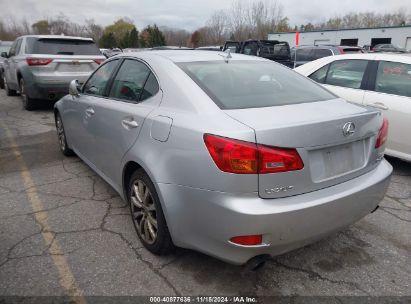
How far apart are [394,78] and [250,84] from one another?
2857mm

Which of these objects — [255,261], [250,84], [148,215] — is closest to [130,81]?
[250,84]

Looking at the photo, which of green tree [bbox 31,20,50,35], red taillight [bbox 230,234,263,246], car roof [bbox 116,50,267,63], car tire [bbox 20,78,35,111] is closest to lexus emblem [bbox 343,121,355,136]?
red taillight [bbox 230,234,263,246]

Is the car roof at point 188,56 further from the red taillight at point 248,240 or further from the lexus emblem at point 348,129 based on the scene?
the red taillight at point 248,240

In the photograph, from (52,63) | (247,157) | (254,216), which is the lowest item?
(254,216)

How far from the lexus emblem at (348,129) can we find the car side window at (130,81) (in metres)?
1.62

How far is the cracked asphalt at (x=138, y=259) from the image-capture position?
2.47 m

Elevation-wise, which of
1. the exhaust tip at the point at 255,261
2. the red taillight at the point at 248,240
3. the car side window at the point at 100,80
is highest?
the car side window at the point at 100,80

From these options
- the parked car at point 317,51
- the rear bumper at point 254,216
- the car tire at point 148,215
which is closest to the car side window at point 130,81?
the car tire at point 148,215

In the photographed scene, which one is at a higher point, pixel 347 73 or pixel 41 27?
pixel 41 27

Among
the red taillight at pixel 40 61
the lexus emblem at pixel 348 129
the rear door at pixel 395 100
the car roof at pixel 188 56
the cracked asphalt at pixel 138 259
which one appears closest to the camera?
the lexus emblem at pixel 348 129

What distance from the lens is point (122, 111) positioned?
305 cm

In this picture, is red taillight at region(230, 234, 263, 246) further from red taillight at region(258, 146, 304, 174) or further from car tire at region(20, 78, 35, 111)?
car tire at region(20, 78, 35, 111)

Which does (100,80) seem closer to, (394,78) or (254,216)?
(254,216)

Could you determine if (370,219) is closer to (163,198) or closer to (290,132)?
(290,132)
